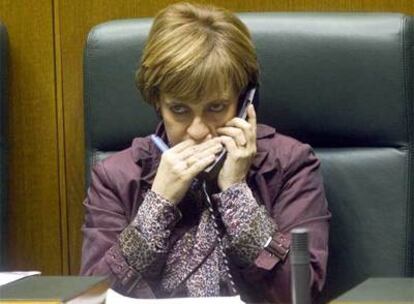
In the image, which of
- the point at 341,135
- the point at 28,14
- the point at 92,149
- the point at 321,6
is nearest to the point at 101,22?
the point at 28,14

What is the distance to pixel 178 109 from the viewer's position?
1.77 meters

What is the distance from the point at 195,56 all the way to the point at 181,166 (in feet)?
0.64

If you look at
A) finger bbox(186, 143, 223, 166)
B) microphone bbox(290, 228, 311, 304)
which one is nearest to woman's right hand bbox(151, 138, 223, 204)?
finger bbox(186, 143, 223, 166)

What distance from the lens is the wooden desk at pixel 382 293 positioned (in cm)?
116

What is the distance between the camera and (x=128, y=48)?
190 centimetres

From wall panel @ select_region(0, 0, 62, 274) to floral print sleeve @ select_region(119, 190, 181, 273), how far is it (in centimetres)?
52

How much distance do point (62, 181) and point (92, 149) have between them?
0.30 m

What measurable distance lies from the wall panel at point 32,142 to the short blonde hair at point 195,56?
452 mm

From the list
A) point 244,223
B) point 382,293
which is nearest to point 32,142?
point 244,223

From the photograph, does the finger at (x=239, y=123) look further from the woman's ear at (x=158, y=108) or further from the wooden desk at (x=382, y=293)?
the wooden desk at (x=382, y=293)

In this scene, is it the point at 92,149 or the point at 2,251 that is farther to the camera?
the point at 2,251

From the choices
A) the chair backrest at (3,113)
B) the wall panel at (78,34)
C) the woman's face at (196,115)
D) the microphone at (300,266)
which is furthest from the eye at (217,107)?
the microphone at (300,266)

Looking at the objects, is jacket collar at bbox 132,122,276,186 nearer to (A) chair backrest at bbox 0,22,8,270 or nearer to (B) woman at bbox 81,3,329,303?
(B) woman at bbox 81,3,329,303

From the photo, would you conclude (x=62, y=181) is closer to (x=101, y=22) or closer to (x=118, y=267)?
(x=101, y=22)
